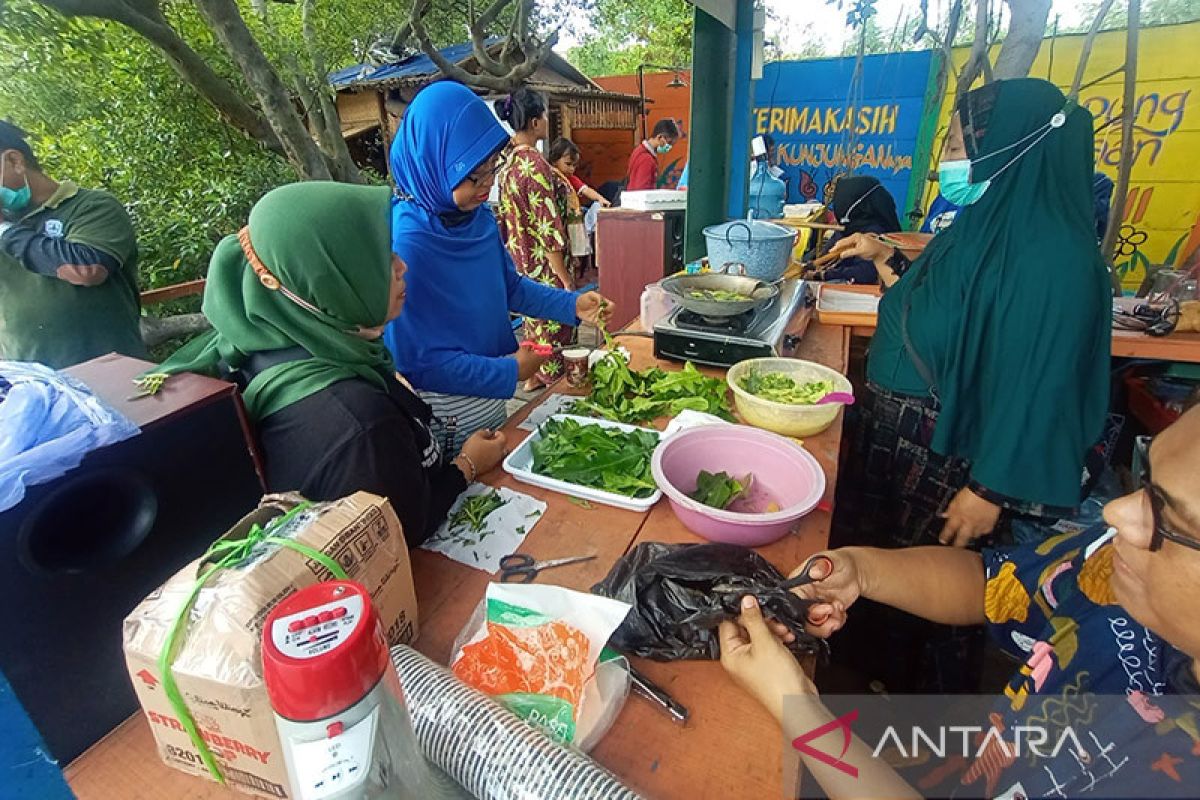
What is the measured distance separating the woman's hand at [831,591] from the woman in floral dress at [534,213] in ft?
9.84

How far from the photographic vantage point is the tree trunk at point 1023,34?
281 cm

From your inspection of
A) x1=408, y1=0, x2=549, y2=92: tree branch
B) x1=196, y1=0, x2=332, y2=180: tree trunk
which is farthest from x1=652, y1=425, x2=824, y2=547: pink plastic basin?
x1=408, y1=0, x2=549, y2=92: tree branch

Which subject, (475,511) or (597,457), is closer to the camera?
(475,511)

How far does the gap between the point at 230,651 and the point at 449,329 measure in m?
1.58

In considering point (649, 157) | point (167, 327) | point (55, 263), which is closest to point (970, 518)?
point (55, 263)

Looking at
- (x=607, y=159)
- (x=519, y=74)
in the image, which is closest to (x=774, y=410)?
(x=519, y=74)

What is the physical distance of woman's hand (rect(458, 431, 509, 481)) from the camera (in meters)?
1.68

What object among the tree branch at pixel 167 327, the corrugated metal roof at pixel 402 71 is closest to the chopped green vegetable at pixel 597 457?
the tree branch at pixel 167 327

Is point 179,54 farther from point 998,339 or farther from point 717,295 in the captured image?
point 998,339

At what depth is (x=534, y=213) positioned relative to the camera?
429 centimetres

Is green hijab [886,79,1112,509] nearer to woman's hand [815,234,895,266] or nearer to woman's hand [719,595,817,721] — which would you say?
woman's hand [719,595,817,721]

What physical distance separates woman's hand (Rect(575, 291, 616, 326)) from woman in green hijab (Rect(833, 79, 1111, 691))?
4.03ft

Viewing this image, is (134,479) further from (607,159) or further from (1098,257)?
(607,159)

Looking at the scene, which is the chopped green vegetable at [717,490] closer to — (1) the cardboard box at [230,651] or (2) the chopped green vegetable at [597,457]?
(2) the chopped green vegetable at [597,457]
